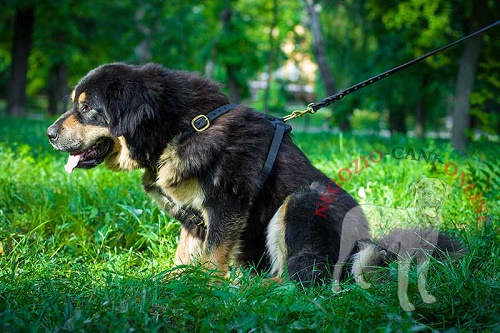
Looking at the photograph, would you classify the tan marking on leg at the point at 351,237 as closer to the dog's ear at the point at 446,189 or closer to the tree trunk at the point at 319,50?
the dog's ear at the point at 446,189

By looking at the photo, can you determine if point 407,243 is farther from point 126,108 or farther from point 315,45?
point 315,45

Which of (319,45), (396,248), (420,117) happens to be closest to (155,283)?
(396,248)

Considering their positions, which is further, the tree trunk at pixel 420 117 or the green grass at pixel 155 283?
the tree trunk at pixel 420 117

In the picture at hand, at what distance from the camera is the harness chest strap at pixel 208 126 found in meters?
3.62

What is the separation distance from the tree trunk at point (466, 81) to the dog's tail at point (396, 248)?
7.15m

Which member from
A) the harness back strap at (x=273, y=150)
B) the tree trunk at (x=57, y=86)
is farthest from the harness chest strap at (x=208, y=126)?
the tree trunk at (x=57, y=86)

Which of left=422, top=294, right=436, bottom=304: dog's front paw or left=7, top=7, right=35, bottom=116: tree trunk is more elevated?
left=7, top=7, right=35, bottom=116: tree trunk

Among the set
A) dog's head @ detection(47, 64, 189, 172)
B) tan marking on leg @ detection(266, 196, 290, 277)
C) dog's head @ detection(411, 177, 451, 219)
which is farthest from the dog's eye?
dog's head @ detection(411, 177, 451, 219)

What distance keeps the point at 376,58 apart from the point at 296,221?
550 inches

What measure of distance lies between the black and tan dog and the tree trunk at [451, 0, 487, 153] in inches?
291

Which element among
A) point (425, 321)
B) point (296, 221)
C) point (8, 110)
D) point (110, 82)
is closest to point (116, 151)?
point (110, 82)

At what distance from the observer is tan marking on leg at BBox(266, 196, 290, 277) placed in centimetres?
354

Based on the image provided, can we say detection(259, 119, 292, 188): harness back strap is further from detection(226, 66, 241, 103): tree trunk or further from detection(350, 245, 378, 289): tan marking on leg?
detection(226, 66, 241, 103): tree trunk

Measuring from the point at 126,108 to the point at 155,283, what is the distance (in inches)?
50.1
